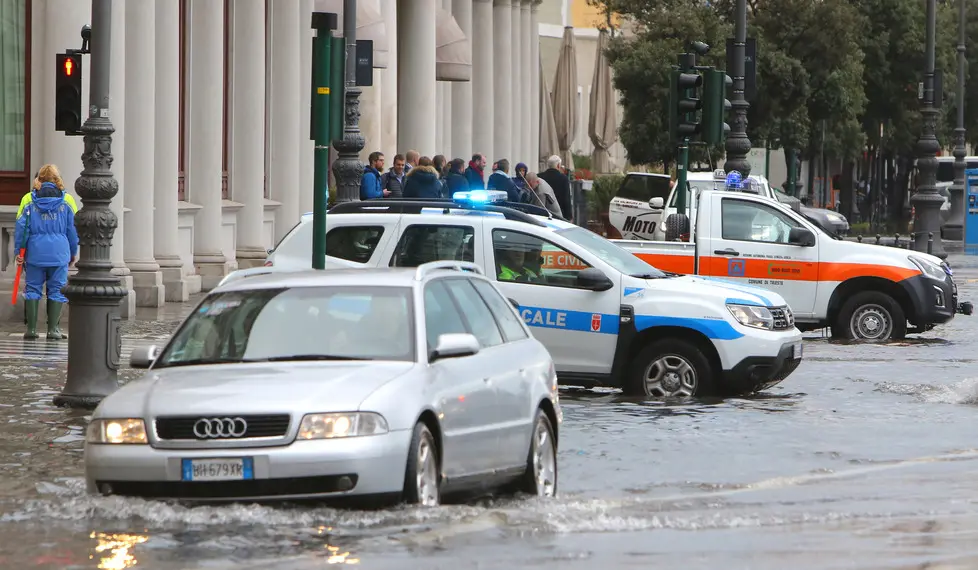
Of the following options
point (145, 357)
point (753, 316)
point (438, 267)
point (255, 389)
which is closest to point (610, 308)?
point (753, 316)

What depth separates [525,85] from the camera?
181ft

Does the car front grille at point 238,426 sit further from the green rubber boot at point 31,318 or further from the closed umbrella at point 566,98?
the closed umbrella at point 566,98

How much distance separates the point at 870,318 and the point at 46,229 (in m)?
9.23

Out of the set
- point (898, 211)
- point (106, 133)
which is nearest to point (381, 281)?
point (106, 133)

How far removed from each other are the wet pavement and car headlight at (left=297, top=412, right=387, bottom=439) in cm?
44

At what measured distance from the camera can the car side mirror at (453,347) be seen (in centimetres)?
950

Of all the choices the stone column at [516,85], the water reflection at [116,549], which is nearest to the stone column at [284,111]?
the stone column at [516,85]

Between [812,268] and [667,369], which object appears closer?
[667,369]

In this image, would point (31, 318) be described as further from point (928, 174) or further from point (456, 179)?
point (928, 174)

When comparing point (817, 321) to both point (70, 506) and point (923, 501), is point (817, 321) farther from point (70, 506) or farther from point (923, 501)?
point (70, 506)

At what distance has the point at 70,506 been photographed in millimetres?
9562

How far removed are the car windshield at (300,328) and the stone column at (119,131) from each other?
40.7ft

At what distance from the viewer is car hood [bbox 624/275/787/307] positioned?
15.7 metres

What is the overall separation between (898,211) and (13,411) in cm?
6755
